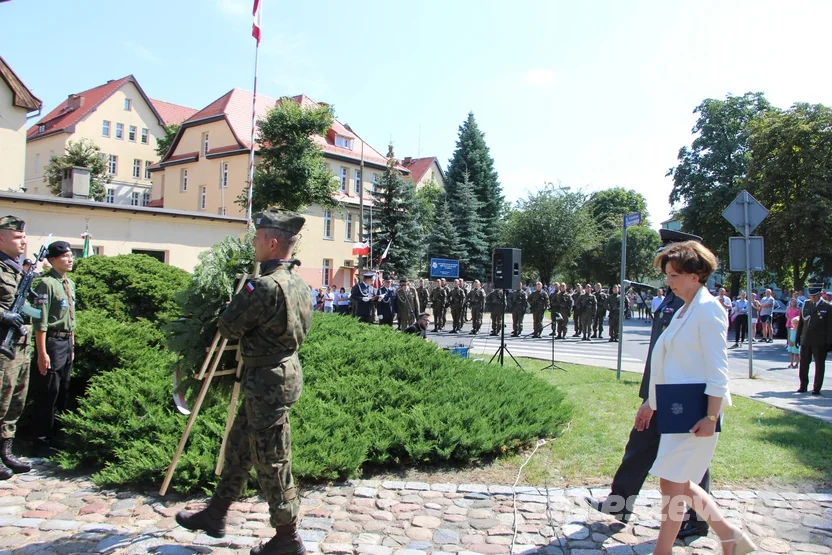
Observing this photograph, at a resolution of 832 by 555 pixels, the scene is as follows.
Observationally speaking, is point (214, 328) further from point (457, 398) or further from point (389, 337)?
point (389, 337)

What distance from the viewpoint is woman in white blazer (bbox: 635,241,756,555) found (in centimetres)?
331

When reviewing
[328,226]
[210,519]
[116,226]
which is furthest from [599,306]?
[328,226]

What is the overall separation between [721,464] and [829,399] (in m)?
5.91

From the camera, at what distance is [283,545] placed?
3.59 metres

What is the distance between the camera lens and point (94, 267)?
26.9 ft

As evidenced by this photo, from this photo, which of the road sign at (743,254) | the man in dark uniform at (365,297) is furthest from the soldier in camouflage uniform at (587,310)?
the road sign at (743,254)

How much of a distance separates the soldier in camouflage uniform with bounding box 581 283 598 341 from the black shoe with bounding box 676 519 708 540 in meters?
17.8

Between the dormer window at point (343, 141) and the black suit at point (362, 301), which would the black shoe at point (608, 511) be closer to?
the black suit at point (362, 301)

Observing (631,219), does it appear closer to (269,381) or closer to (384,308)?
A: (269,381)

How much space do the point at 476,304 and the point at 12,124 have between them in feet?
76.4

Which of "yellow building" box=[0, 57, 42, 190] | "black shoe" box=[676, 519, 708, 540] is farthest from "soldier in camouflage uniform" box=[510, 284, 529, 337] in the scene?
"yellow building" box=[0, 57, 42, 190]

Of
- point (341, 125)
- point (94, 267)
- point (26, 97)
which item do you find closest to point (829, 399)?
point (94, 267)

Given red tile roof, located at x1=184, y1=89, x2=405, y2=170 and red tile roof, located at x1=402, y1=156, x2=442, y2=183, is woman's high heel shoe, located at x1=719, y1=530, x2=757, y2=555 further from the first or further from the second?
red tile roof, located at x1=402, y1=156, x2=442, y2=183

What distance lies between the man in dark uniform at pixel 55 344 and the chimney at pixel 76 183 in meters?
20.5
